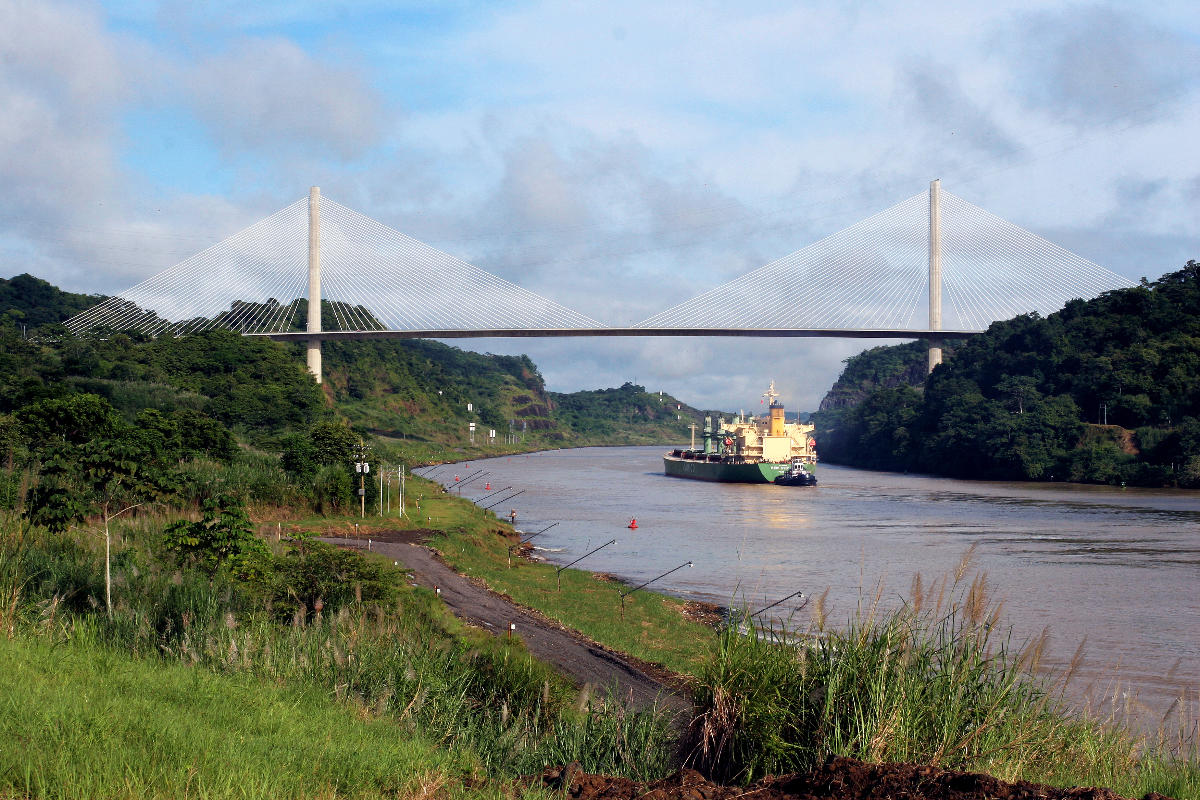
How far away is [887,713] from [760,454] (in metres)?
69.2

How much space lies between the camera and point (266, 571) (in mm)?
13555

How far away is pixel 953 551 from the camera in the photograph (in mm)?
29750

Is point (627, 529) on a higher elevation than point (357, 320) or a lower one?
lower

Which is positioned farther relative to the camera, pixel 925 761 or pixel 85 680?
pixel 85 680

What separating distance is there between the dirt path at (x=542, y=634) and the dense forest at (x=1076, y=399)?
5092cm

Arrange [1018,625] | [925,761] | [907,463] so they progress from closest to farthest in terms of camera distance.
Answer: [925,761], [1018,625], [907,463]

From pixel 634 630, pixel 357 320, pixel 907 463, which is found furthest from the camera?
pixel 357 320

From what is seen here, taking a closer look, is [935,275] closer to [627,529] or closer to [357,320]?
[627,529]

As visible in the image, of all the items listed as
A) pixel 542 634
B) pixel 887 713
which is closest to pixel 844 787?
pixel 887 713

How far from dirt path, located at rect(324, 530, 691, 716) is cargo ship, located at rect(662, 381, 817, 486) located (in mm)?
47168

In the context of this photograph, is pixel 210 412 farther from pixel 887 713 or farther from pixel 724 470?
pixel 887 713

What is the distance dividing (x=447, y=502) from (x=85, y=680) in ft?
108

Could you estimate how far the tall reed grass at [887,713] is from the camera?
555cm

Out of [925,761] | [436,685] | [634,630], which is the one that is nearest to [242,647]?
[436,685]
